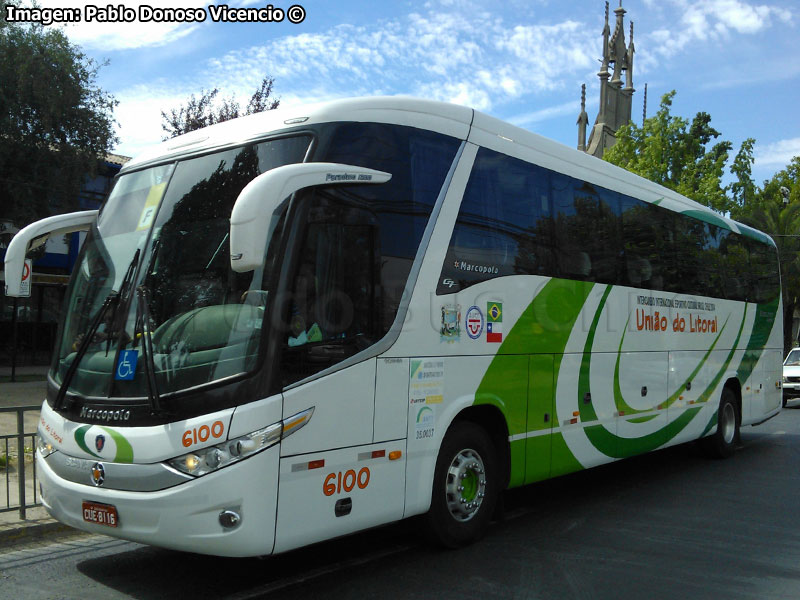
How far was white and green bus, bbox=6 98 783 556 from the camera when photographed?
4734 mm

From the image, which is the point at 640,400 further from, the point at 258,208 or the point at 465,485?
the point at 258,208

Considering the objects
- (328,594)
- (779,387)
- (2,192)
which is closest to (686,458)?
(779,387)

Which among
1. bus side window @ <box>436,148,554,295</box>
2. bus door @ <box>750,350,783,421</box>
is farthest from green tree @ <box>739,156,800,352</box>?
bus side window @ <box>436,148,554,295</box>

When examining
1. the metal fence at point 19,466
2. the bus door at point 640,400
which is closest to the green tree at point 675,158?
the bus door at point 640,400

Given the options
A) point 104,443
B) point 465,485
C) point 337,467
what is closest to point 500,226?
point 465,485

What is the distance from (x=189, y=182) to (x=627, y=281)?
17.7 ft

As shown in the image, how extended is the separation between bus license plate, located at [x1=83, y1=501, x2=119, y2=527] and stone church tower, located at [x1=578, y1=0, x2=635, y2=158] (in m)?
53.2

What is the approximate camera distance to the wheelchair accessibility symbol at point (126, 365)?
197 inches

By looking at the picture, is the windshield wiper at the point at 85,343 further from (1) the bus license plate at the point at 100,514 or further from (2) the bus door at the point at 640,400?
(2) the bus door at the point at 640,400

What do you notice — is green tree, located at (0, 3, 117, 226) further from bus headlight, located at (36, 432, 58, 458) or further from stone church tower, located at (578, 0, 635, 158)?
stone church tower, located at (578, 0, 635, 158)

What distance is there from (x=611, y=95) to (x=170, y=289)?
2441 inches

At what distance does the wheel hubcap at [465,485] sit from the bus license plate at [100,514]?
257 cm

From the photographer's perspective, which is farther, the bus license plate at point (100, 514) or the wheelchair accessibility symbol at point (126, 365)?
the wheelchair accessibility symbol at point (126, 365)

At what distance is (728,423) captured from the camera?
11883 mm
